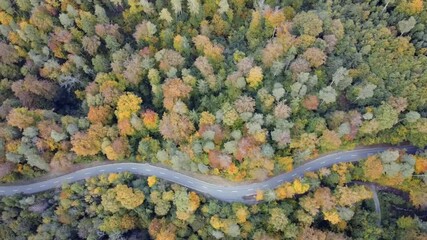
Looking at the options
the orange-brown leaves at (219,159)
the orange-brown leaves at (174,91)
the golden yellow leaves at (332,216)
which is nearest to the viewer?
the golden yellow leaves at (332,216)

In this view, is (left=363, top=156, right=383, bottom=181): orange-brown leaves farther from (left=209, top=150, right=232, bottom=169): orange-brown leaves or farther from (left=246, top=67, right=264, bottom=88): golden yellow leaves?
(left=209, top=150, right=232, bottom=169): orange-brown leaves

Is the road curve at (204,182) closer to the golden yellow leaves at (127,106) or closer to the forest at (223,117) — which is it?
the forest at (223,117)

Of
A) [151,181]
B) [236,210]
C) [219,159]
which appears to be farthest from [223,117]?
[151,181]

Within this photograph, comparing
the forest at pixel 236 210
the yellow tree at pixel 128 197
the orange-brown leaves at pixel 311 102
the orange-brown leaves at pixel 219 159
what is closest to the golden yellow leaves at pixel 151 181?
the forest at pixel 236 210

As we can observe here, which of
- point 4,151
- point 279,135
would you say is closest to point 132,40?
point 4,151

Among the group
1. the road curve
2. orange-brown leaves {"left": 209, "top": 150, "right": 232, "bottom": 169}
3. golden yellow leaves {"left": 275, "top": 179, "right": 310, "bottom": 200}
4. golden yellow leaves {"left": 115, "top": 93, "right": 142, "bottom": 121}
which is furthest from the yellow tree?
golden yellow leaves {"left": 275, "top": 179, "right": 310, "bottom": 200}

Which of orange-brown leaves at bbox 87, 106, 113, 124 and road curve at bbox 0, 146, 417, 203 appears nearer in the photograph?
road curve at bbox 0, 146, 417, 203

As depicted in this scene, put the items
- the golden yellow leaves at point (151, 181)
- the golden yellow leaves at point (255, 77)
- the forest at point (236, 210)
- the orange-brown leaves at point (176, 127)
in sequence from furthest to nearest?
the golden yellow leaves at point (255, 77) < the golden yellow leaves at point (151, 181) < the orange-brown leaves at point (176, 127) < the forest at point (236, 210)
